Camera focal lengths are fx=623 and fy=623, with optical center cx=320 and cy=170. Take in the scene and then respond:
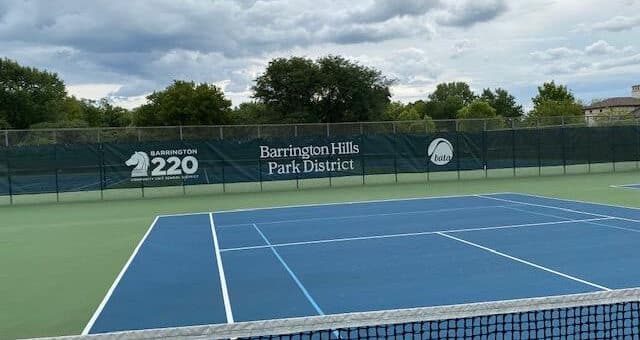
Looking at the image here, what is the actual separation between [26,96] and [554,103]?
57.1 meters

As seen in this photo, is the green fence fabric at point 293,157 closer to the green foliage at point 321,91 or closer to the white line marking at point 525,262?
the white line marking at point 525,262

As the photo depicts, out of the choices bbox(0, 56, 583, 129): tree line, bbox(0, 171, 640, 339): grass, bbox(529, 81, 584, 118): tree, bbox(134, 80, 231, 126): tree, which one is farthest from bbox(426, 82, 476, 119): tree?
bbox(0, 171, 640, 339): grass

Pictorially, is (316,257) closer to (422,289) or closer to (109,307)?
(422,289)

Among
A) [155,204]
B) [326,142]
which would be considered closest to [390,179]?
[326,142]

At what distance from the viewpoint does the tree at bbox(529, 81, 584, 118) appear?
6411 centimetres

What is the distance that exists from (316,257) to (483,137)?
55.9ft

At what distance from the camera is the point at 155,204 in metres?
18.8

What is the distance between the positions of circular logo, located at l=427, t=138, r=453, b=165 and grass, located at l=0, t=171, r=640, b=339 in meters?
0.84

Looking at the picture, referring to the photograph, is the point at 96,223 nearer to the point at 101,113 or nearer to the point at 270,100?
the point at 270,100

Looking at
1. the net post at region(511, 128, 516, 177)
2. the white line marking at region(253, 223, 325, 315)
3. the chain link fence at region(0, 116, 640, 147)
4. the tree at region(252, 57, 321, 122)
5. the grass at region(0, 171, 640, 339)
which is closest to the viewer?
the white line marking at region(253, 223, 325, 315)

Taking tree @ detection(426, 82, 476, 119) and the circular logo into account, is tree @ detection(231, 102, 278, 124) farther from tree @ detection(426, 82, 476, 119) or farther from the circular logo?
tree @ detection(426, 82, 476, 119)

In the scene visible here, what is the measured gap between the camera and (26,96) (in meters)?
67.3

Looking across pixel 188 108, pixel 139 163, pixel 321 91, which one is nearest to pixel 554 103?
pixel 321 91

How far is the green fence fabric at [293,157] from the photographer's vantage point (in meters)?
20.8
